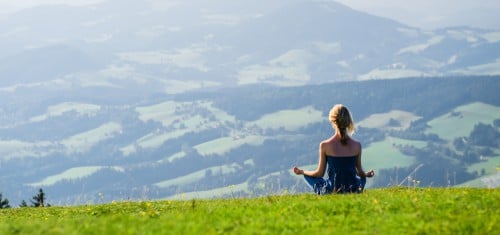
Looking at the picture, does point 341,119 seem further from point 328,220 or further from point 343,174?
point 328,220

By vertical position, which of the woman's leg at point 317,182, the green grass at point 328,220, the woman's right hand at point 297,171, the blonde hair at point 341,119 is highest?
the blonde hair at point 341,119

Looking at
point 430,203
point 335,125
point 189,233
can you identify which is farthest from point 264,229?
point 335,125

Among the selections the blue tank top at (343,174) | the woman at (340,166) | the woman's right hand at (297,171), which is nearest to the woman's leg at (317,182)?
the woman at (340,166)

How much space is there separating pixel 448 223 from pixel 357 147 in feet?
24.5

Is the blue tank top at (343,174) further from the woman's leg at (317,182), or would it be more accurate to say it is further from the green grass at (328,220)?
the green grass at (328,220)

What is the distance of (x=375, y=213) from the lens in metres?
13.9

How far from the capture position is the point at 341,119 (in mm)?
18781

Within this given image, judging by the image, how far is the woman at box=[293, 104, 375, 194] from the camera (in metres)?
19.6

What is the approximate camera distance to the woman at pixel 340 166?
19.6 meters

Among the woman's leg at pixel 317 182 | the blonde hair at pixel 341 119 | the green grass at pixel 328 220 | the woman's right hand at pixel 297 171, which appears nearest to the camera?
the green grass at pixel 328 220

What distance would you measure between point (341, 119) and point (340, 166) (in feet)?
5.54

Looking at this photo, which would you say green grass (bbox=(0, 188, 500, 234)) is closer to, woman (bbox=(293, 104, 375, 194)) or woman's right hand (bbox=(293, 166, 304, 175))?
woman's right hand (bbox=(293, 166, 304, 175))

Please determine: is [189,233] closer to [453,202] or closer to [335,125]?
[453,202]

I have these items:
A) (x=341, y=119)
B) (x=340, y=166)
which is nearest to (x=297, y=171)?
(x=340, y=166)
